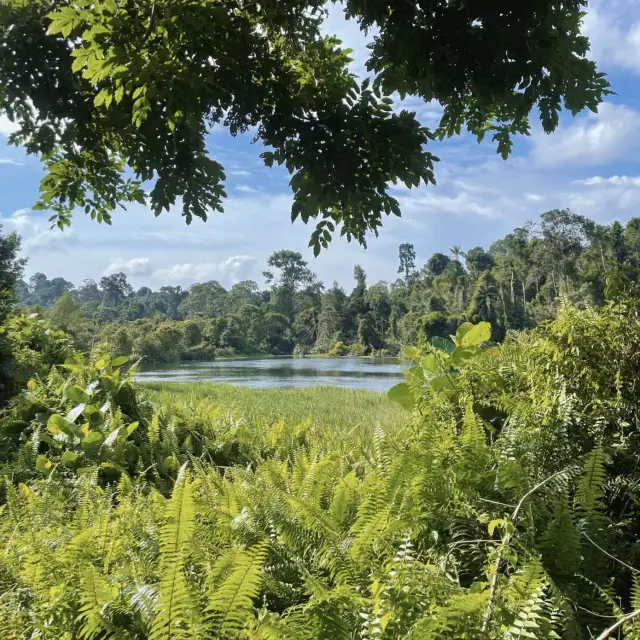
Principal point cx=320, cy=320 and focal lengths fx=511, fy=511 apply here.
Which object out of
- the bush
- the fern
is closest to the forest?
the fern

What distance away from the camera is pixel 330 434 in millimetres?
3691

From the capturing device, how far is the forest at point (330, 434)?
108 cm

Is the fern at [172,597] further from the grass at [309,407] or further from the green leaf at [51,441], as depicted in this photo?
the grass at [309,407]

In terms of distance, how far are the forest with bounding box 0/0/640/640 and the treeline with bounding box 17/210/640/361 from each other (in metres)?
26.9

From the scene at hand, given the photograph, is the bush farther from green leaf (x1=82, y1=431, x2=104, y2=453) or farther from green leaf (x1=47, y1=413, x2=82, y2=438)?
green leaf (x1=82, y1=431, x2=104, y2=453)

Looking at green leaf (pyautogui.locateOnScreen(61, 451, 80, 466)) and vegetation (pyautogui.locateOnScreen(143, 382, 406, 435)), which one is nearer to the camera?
green leaf (pyautogui.locateOnScreen(61, 451, 80, 466))

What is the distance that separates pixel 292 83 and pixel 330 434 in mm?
2389

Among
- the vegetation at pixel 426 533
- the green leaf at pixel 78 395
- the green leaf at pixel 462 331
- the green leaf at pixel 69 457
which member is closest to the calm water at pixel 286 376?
the green leaf at pixel 78 395

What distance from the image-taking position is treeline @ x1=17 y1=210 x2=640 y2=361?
136 ft

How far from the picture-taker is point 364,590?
1.13 meters

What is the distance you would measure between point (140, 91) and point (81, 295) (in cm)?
10979

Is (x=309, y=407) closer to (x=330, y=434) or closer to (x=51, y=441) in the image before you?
(x=330, y=434)

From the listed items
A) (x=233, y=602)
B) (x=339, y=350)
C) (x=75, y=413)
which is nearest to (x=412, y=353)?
(x=233, y=602)

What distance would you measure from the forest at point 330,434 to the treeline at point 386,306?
2695 cm
